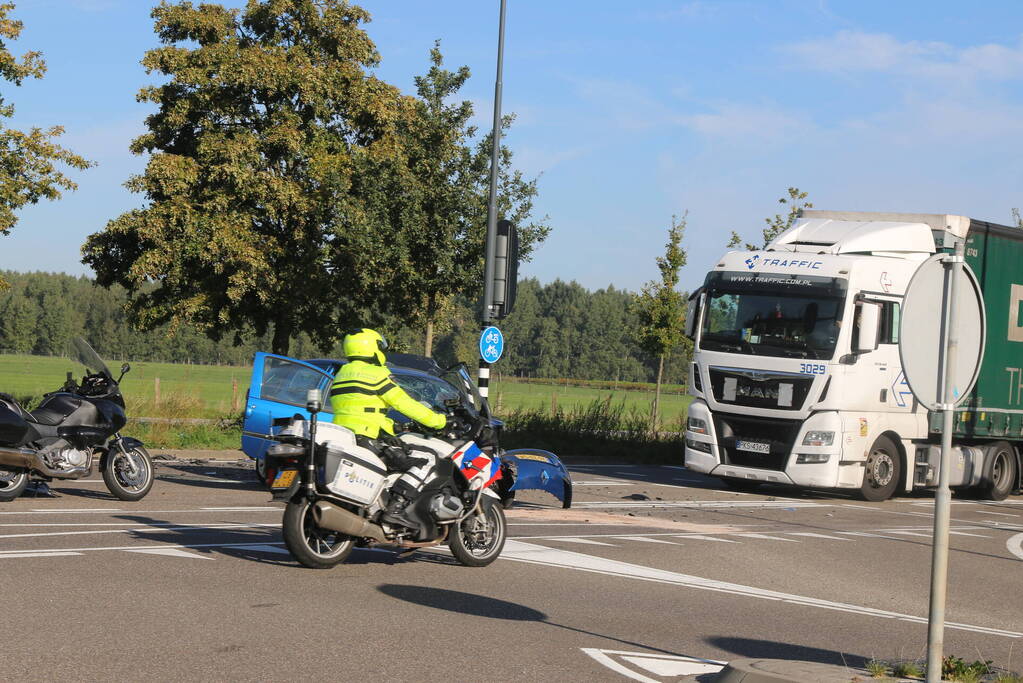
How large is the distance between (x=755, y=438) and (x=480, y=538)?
9.12 meters

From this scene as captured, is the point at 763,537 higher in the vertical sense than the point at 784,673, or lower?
lower

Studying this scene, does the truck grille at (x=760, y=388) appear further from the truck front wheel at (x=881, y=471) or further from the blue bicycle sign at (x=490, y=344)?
the blue bicycle sign at (x=490, y=344)

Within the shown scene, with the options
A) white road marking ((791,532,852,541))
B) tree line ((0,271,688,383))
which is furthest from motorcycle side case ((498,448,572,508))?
tree line ((0,271,688,383))

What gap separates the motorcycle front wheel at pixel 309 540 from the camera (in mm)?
8750

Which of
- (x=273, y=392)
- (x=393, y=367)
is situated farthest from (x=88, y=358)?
(x=393, y=367)

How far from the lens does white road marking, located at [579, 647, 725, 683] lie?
6195 millimetres

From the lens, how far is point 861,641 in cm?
747

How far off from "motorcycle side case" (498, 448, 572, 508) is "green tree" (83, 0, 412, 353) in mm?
13171

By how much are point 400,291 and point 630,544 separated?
15717 mm

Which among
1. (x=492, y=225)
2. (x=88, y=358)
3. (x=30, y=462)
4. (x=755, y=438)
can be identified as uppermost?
(x=492, y=225)

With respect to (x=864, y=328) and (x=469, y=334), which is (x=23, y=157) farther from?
(x=469, y=334)

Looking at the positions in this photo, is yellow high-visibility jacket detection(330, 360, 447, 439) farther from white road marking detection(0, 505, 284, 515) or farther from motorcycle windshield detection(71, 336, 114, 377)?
motorcycle windshield detection(71, 336, 114, 377)

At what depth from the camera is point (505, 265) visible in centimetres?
1897

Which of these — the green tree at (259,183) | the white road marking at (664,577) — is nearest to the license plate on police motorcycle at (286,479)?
the white road marking at (664,577)
